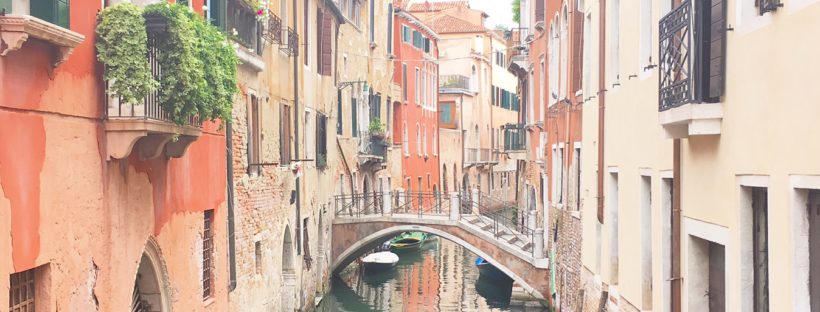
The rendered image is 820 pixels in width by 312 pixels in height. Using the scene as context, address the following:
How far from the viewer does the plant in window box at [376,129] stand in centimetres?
3209

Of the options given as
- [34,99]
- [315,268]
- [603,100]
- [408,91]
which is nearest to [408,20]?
[408,91]

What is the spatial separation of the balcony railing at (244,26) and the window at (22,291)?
6.23m

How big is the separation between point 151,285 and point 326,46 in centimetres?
1495

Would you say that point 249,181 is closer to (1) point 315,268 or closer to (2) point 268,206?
(2) point 268,206

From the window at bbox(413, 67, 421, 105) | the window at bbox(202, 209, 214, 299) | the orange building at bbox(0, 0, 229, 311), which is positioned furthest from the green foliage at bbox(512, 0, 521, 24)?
the orange building at bbox(0, 0, 229, 311)

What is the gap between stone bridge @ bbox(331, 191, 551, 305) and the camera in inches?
947

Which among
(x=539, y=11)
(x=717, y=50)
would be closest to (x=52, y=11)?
(x=717, y=50)

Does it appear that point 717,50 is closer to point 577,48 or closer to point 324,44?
point 577,48

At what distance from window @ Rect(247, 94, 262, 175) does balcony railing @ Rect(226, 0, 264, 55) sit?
0.90 metres

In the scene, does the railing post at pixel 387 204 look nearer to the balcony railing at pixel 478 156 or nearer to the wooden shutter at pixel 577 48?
the wooden shutter at pixel 577 48

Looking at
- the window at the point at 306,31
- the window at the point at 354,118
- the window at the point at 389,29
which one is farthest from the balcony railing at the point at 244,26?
the window at the point at 389,29

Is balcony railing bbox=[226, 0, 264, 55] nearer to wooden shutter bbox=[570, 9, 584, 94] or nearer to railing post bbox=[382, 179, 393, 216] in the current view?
wooden shutter bbox=[570, 9, 584, 94]

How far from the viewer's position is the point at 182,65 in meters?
8.86

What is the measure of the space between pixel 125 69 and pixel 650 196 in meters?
5.32
